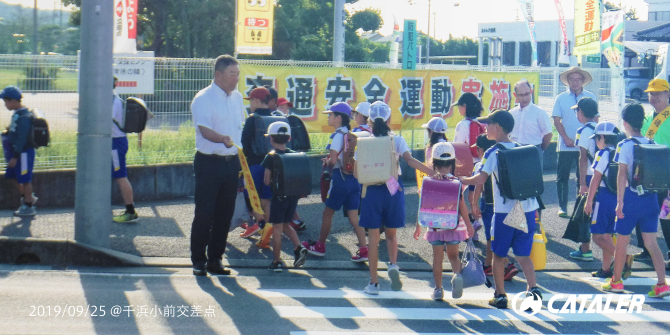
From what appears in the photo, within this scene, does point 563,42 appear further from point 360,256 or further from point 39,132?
point 39,132

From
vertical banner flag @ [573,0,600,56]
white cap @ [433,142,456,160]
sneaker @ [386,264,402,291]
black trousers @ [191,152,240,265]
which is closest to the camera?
white cap @ [433,142,456,160]

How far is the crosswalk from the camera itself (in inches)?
227

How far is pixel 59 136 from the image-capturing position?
33.4 feet

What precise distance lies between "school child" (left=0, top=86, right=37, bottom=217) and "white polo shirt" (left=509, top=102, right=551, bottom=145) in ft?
20.3

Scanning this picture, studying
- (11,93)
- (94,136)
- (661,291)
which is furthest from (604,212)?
(11,93)

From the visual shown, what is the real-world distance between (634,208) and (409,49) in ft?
29.7

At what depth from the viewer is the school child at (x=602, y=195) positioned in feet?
21.6

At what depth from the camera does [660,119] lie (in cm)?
786

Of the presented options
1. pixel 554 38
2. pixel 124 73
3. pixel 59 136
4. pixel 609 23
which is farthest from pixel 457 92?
pixel 554 38

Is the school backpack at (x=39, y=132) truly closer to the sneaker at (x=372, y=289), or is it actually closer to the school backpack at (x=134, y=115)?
the school backpack at (x=134, y=115)

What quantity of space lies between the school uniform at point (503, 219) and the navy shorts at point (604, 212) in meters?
1.22

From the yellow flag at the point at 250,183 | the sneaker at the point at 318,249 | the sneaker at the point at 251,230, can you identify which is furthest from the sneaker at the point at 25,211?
the sneaker at the point at 318,249

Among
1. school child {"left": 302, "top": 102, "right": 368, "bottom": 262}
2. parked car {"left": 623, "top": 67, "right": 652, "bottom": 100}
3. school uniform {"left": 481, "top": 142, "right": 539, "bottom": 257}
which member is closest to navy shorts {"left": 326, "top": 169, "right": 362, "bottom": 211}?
→ school child {"left": 302, "top": 102, "right": 368, "bottom": 262}

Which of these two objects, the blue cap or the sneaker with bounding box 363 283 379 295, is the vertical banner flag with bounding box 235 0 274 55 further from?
the sneaker with bounding box 363 283 379 295
